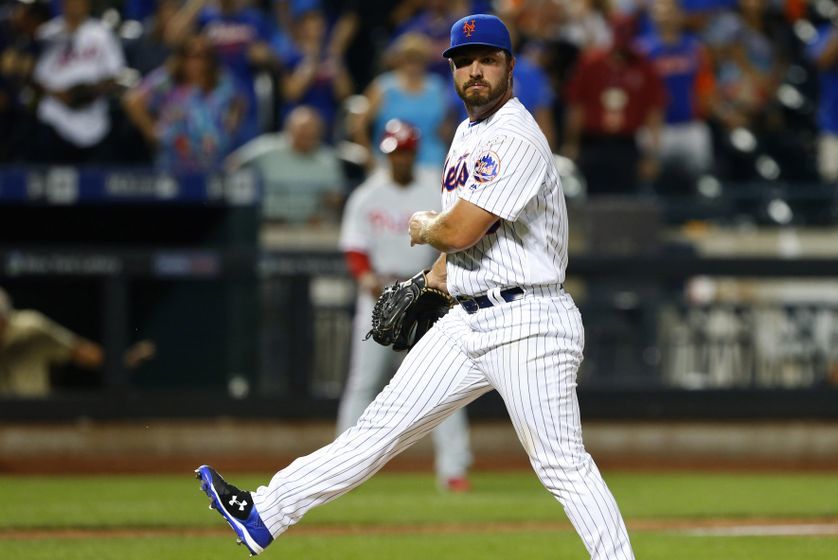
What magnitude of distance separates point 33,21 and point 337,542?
6.28 m

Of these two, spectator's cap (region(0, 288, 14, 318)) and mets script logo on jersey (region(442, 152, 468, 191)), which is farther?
spectator's cap (region(0, 288, 14, 318))

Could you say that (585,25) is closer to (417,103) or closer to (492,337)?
(417,103)

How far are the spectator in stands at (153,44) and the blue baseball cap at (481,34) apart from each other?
7883mm

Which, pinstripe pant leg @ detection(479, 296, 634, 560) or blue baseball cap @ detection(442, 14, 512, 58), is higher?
blue baseball cap @ detection(442, 14, 512, 58)

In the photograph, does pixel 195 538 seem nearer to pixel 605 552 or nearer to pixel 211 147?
pixel 605 552

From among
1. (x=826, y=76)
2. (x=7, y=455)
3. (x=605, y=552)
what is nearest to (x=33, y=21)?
(x=7, y=455)

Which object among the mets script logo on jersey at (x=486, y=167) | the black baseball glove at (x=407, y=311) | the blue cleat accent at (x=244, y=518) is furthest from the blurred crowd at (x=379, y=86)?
the mets script logo on jersey at (x=486, y=167)

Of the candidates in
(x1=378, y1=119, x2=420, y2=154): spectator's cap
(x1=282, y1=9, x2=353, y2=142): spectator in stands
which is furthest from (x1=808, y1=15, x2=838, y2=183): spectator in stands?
(x1=378, y1=119, x2=420, y2=154): spectator's cap

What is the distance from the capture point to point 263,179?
10984 millimetres

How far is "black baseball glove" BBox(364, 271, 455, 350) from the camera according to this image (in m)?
5.25

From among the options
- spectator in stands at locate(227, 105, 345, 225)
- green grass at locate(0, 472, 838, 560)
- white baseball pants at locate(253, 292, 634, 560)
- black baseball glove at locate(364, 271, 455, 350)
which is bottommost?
green grass at locate(0, 472, 838, 560)

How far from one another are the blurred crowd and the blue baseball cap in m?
5.98

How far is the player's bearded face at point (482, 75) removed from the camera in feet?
16.0

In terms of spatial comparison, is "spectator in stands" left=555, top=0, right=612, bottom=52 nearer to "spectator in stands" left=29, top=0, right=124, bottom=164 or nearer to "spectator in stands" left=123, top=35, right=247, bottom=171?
"spectator in stands" left=123, top=35, right=247, bottom=171
